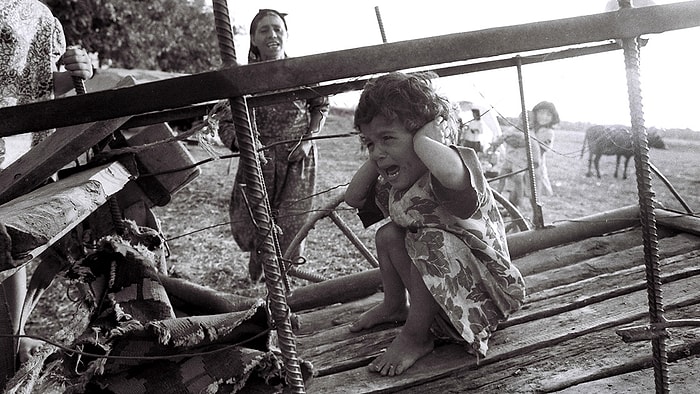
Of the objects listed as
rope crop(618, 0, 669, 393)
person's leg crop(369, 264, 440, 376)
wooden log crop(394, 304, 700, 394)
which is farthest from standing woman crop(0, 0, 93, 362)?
rope crop(618, 0, 669, 393)

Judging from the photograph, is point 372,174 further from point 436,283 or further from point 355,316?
point 355,316

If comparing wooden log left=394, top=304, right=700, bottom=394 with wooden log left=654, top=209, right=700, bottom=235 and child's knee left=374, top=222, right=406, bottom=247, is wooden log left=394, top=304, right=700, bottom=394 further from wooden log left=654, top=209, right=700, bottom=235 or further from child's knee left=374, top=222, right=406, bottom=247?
wooden log left=654, top=209, right=700, bottom=235

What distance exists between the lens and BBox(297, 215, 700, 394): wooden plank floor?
65.1 inches

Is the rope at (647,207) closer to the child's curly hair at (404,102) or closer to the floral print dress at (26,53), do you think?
the child's curly hair at (404,102)

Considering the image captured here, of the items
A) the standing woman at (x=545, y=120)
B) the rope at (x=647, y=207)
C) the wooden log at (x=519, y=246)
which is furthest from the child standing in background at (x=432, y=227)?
the standing woman at (x=545, y=120)

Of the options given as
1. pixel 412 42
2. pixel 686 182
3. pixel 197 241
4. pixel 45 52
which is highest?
pixel 45 52

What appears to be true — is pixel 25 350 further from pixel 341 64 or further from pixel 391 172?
pixel 341 64

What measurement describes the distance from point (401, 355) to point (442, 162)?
23.9 inches

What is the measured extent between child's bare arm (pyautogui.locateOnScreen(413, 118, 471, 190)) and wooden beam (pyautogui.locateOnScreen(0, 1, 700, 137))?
50cm

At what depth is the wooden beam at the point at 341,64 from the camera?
1.06 m

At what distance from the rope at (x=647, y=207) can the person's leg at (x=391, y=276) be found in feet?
2.48

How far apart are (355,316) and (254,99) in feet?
3.13

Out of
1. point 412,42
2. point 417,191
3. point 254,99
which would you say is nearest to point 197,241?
point 254,99

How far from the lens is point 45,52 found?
2.43 m
